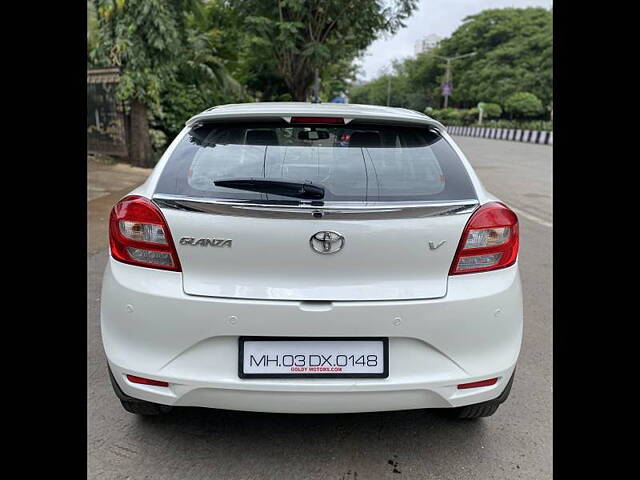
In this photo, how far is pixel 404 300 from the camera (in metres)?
2.10

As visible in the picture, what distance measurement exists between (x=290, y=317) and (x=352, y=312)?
0.24 meters

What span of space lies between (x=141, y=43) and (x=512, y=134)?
104 feet

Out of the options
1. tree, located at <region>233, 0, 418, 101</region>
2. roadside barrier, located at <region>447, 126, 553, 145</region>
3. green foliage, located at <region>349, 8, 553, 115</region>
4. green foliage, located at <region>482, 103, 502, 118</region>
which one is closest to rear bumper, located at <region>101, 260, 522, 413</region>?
tree, located at <region>233, 0, 418, 101</region>

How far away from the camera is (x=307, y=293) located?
6.82 ft

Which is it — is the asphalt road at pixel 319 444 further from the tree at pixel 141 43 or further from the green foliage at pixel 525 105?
the green foliage at pixel 525 105

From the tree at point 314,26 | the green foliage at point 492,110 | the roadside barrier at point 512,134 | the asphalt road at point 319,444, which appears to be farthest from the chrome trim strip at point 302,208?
the green foliage at point 492,110

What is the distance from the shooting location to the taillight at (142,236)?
2129mm

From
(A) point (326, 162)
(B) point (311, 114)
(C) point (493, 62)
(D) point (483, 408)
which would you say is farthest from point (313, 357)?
(C) point (493, 62)

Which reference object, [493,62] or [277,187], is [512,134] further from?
[277,187]

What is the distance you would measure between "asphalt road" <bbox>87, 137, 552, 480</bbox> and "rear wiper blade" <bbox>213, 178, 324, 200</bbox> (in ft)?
3.94

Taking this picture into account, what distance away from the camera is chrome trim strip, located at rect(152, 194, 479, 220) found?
2.09 metres

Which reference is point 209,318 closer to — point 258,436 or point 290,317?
point 290,317

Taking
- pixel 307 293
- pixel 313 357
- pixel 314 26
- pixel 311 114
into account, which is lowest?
pixel 313 357
